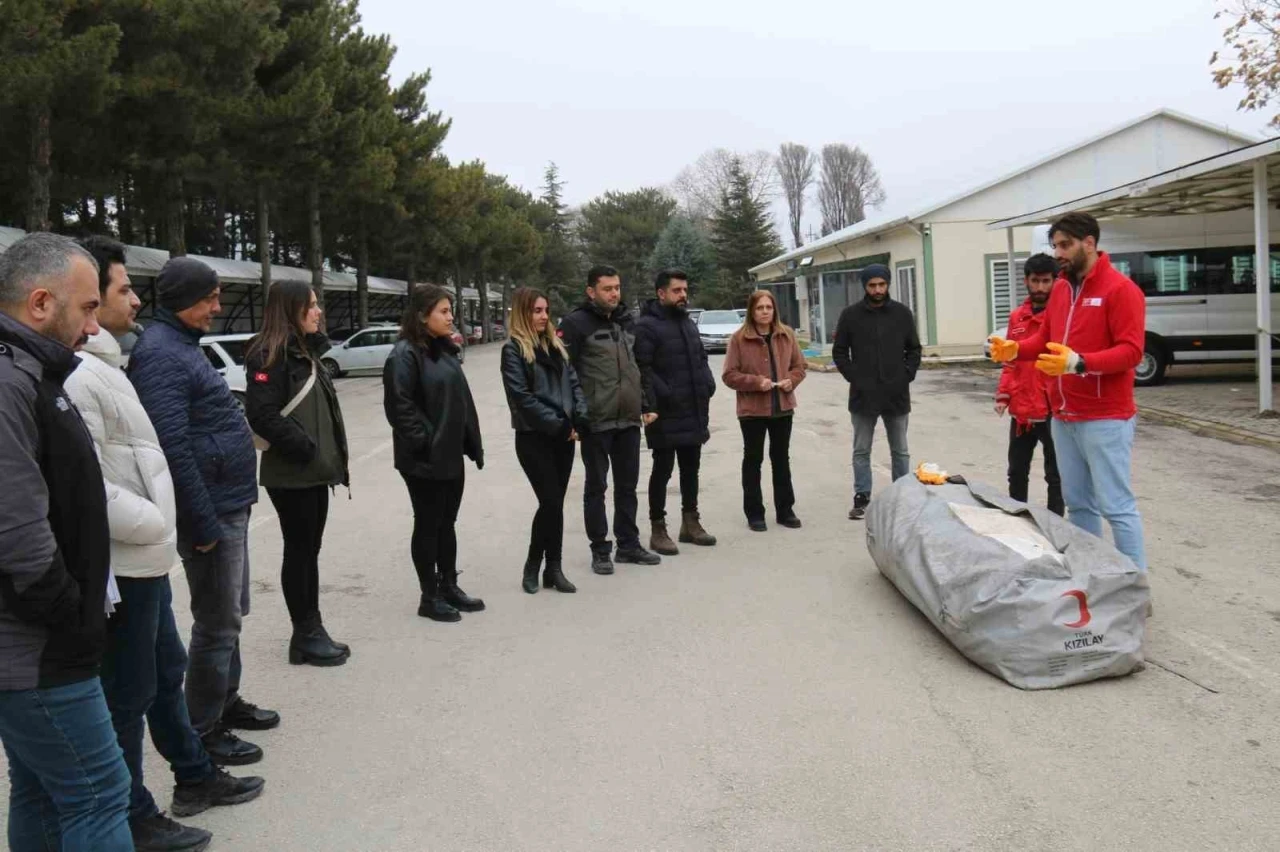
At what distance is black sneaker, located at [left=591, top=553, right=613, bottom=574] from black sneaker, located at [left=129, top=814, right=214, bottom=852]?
11.7 ft

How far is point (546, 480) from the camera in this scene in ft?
20.5

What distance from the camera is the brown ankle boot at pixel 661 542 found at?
7.14 m

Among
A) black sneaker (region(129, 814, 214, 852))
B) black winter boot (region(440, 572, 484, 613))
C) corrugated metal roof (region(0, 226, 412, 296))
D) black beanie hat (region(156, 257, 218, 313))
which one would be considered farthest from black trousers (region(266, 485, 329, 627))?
corrugated metal roof (region(0, 226, 412, 296))

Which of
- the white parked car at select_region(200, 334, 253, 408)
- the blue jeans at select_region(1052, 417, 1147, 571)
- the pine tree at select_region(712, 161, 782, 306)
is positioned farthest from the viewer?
the pine tree at select_region(712, 161, 782, 306)

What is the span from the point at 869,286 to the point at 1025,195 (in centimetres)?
2296

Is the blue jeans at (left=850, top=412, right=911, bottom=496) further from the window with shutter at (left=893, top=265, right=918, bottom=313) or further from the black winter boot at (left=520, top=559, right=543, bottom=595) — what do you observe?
the window with shutter at (left=893, top=265, right=918, bottom=313)

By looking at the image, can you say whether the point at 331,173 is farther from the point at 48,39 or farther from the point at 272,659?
the point at 272,659

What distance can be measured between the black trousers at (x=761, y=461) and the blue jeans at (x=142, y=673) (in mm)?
4904

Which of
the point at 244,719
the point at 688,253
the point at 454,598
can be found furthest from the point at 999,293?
the point at 688,253

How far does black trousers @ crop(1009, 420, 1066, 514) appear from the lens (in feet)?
23.2

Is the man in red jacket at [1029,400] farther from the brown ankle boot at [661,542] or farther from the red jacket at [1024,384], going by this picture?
the brown ankle boot at [661,542]

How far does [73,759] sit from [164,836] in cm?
85

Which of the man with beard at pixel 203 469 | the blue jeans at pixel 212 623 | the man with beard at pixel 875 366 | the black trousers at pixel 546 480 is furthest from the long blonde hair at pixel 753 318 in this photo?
the blue jeans at pixel 212 623

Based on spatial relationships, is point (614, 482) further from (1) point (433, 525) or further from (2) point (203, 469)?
(2) point (203, 469)
